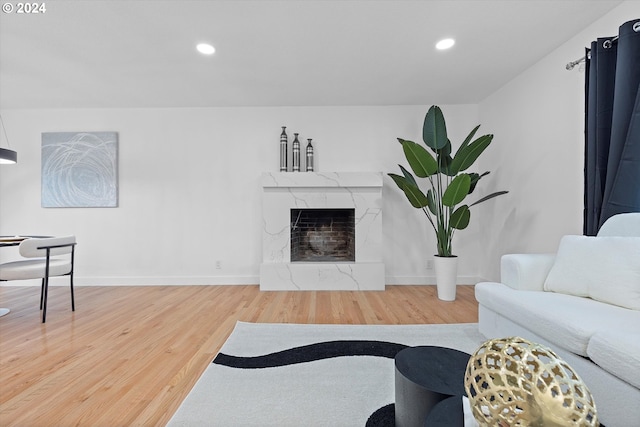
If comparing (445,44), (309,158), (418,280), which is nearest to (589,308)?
(445,44)

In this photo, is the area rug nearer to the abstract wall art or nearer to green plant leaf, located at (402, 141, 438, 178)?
green plant leaf, located at (402, 141, 438, 178)

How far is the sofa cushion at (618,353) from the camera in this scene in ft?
3.22

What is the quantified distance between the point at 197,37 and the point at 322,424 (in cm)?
278

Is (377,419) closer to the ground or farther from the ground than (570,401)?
closer to the ground

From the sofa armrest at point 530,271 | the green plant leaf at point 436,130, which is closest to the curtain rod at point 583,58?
the green plant leaf at point 436,130

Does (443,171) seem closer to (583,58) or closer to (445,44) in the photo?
(445,44)

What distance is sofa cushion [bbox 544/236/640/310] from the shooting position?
1434 mm

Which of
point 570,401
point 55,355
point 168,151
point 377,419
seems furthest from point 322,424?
point 168,151

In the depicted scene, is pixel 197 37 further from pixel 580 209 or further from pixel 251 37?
pixel 580 209

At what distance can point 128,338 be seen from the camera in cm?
220

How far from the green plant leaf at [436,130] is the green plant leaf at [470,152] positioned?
212 millimetres

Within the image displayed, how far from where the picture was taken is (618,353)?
104 cm

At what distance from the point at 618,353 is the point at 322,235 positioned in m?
3.12

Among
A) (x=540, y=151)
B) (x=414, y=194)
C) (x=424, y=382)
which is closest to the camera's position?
(x=424, y=382)
